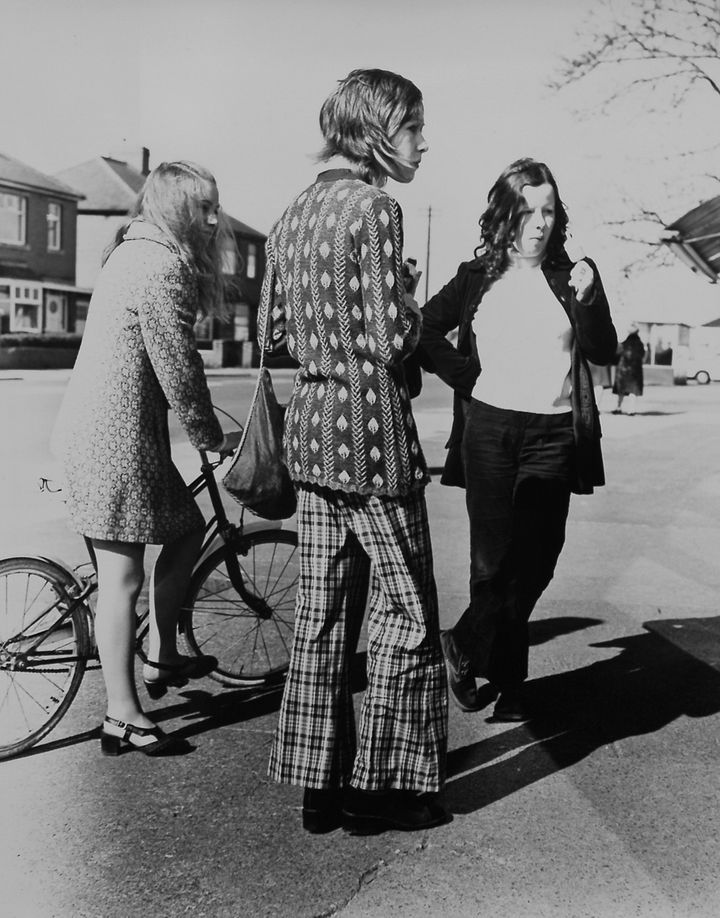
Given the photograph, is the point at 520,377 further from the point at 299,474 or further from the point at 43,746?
the point at 43,746

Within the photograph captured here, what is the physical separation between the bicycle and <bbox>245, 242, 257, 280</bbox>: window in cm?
4560

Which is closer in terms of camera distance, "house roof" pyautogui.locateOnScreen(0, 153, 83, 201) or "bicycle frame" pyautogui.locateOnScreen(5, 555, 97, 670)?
"bicycle frame" pyautogui.locateOnScreen(5, 555, 97, 670)

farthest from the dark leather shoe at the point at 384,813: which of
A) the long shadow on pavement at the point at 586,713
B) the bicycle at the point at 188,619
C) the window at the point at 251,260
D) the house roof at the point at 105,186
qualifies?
the window at the point at 251,260

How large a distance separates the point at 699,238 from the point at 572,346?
689 cm

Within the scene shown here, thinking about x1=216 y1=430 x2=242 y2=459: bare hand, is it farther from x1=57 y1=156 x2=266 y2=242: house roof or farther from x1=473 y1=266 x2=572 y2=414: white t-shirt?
x1=57 y1=156 x2=266 y2=242: house roof

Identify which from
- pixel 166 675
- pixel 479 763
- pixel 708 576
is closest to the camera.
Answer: pixel 479 763

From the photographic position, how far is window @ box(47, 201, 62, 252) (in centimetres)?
3675

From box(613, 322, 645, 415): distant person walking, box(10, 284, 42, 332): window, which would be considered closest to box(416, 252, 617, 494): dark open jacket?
box(613, 322, 645, 415): distant person walking

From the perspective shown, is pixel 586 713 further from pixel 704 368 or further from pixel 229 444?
pixel 704 368

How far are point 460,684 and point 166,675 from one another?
39.3 inches

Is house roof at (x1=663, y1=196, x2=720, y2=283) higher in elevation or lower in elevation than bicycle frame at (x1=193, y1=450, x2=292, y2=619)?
higher

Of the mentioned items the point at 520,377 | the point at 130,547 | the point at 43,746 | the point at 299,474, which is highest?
the point at 520,377

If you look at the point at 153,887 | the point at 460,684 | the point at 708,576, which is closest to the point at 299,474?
the point at 153,887

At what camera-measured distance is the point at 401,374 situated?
2.59m
